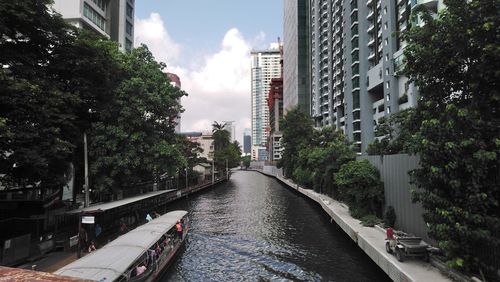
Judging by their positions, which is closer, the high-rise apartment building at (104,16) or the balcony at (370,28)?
the high-rise apartment building at (104,16)

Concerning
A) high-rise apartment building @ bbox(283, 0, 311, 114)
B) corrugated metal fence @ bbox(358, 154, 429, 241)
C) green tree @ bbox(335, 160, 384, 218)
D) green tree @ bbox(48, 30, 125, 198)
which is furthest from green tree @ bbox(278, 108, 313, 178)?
high-rise apartment building @ bbox(283, 0, 311, 114)

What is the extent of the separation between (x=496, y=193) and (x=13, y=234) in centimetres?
2332

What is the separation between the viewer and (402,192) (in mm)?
21688

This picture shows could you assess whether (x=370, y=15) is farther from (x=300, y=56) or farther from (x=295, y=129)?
(x=300, y=56)

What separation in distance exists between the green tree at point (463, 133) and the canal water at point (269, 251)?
5893 mm

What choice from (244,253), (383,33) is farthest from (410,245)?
(383,33)

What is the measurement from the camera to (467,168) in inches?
479

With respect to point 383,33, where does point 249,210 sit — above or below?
below

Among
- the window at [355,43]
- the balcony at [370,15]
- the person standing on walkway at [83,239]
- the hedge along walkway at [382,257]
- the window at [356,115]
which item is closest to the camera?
the hedge along walkway at [382,257]

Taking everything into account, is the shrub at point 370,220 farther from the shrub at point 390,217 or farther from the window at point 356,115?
the window at point 356,115

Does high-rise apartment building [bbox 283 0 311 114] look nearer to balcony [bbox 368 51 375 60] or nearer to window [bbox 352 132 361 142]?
window [bbox 352 132 361 142]

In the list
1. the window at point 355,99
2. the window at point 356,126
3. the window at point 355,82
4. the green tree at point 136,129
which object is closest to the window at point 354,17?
the window at point 355,82

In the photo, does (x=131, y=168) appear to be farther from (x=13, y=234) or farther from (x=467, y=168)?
(x=467, y=168)

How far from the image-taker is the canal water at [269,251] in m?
18.8
